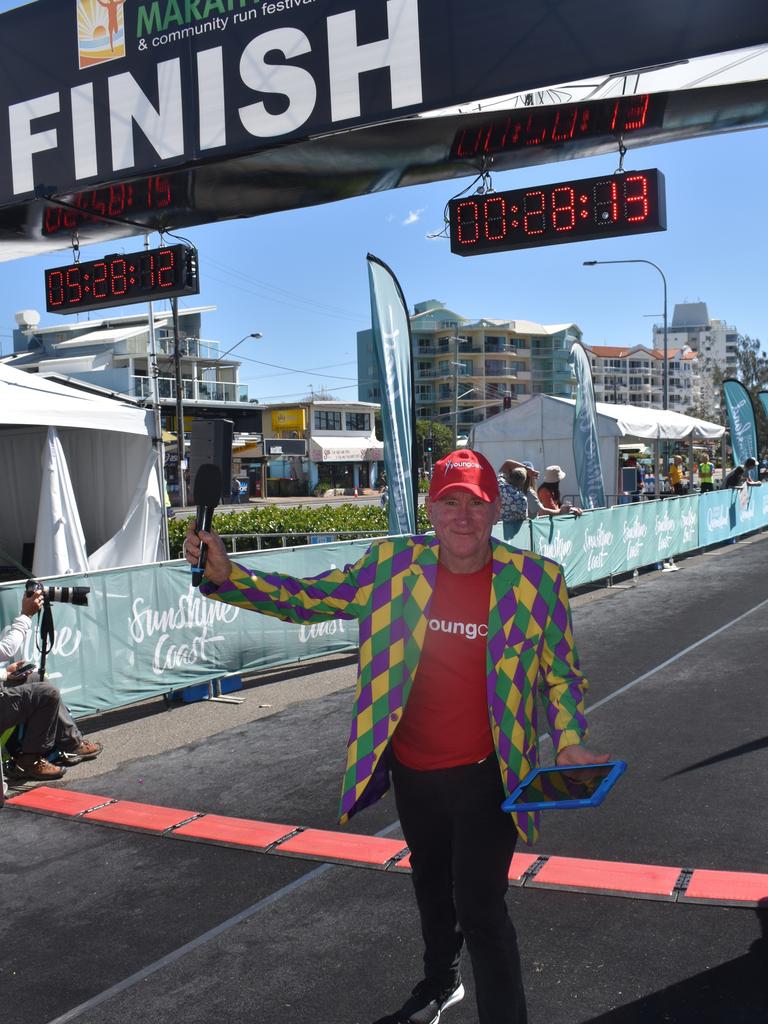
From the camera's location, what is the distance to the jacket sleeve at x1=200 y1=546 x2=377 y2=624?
328cm

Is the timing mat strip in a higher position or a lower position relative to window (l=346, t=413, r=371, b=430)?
lower

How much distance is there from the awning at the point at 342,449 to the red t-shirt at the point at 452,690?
6795 centimetres

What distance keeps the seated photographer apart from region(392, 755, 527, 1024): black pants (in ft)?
13.6

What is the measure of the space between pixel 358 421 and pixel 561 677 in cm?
7981

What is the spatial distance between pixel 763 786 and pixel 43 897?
4211mm

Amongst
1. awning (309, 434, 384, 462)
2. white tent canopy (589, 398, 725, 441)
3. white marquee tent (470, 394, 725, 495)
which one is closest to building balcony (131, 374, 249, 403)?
awning (309, 434, 384, 462)

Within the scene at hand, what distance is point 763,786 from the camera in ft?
19.8

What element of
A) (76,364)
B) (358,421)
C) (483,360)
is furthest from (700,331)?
(76,364)

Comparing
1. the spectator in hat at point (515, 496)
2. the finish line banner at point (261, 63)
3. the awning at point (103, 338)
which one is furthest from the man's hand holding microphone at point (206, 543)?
the awning at point (103, 338)

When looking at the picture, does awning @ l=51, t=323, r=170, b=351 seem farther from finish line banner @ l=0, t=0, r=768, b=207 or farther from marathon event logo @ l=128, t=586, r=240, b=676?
marathon event logo @ l=128, t=586, r=240, b=676

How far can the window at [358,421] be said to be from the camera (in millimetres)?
81250

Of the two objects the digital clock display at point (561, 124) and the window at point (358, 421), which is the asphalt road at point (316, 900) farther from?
the window at point (358, 421)

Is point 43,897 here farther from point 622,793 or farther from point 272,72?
point 272,72

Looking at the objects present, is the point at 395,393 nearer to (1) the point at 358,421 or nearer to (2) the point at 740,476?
(2) the point at 740,476
